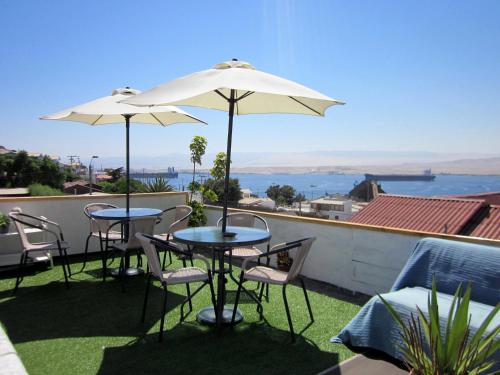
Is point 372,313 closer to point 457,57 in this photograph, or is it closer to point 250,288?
point 250,288

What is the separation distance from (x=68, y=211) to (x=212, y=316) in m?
3.49

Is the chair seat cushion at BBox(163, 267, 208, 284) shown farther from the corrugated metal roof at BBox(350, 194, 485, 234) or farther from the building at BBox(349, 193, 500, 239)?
the corrugated metal roof at BBox(350, 194, 485, 234)

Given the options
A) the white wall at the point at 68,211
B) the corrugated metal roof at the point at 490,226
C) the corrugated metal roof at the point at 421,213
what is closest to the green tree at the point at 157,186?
the white wall at the point at 68,211

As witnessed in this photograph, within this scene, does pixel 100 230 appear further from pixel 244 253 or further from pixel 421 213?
pixel 421 213

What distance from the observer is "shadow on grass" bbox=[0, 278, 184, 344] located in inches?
126

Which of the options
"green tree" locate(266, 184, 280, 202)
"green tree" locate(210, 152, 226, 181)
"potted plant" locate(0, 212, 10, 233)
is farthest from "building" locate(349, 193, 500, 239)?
"green tree" locate(266, 184, 280, 202)

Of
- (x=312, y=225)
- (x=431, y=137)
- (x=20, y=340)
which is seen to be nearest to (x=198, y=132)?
(x=312, y=225)

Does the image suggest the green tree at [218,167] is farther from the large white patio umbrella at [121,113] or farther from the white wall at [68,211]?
the large white patio umbrella at [121,113]

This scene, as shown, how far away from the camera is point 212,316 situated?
3.47 meters

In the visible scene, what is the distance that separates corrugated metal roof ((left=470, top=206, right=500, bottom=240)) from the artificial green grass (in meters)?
19.8

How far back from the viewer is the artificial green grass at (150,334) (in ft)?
8.75

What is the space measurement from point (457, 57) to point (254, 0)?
22184 millimetres

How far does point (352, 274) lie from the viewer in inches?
175

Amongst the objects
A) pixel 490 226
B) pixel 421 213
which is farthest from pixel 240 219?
pixel 421 213
